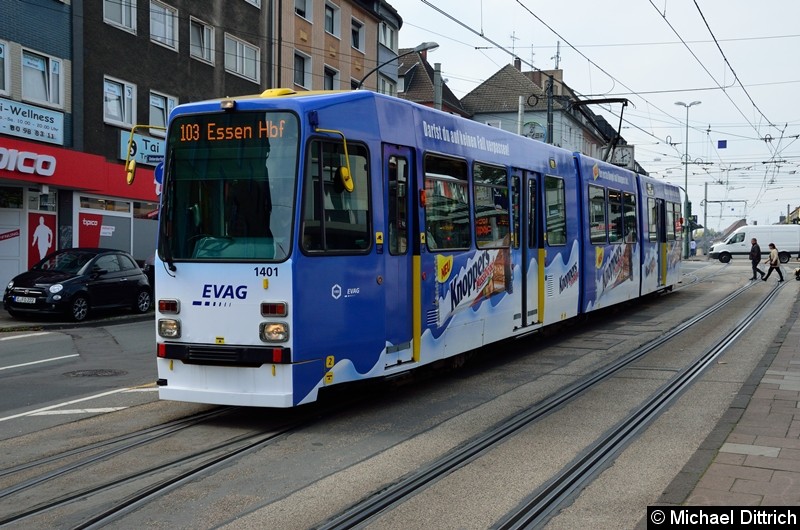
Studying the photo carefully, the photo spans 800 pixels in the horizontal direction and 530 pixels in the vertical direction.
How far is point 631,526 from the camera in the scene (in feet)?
16.5

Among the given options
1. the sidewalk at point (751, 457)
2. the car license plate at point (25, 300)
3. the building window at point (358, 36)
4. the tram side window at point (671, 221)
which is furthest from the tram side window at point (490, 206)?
the building window at point (358, 36)

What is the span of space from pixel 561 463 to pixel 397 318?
2717 mm

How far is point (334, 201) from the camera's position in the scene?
7.90 meters

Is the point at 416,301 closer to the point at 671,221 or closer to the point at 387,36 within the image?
the point at 671,221

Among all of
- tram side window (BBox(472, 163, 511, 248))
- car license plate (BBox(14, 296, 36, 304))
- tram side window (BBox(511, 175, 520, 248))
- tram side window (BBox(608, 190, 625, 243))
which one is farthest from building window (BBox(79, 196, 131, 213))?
tram side window (BBox(472, 163, 511, 248))

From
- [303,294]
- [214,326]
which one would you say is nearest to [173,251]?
[214,326]

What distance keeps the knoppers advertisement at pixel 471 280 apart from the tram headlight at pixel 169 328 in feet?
9.73

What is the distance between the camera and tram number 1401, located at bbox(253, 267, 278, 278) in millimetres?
7484

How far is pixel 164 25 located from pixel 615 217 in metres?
16.6

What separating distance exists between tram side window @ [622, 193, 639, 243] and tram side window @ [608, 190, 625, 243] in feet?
1.39

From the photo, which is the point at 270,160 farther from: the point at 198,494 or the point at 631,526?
the point at 631,526

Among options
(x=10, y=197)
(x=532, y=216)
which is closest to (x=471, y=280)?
(x=532, y=216)

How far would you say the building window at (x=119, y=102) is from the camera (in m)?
24.8

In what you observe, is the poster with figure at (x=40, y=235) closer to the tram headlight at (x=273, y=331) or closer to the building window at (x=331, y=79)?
the building window at (x=331, y=79)
